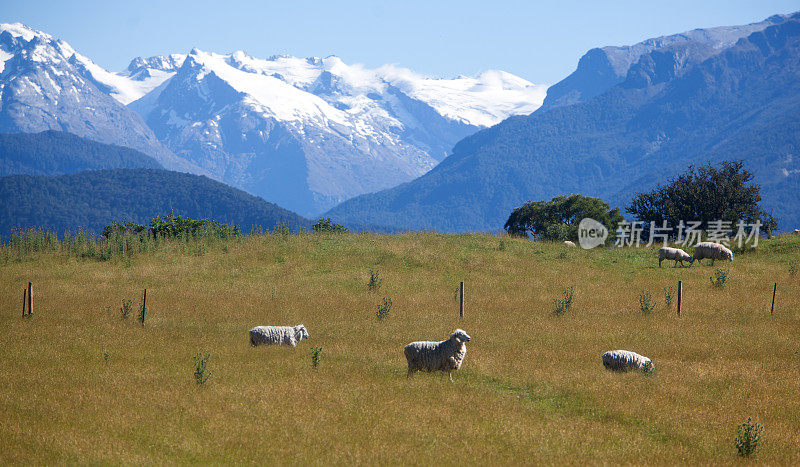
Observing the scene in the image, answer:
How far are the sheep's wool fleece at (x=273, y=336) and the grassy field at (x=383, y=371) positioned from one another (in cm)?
43

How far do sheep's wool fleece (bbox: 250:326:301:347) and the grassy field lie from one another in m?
0.43

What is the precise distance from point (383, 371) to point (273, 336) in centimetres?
481

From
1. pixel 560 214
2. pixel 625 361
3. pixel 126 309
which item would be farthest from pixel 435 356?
pixel 560 214

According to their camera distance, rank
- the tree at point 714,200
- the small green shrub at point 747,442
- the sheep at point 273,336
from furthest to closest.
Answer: the tree at point 714,200 < the sheep at point 273,336 < the small green shrub at point 747,442

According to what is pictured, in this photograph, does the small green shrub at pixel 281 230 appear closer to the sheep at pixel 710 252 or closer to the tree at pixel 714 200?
the sheep at pixel 710 252

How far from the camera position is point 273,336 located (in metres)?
20.8

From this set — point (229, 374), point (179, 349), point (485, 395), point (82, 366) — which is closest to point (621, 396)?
point (485, 395)

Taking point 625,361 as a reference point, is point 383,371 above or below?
below

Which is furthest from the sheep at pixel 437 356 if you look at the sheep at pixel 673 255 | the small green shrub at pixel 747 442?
the sheep at pixel 673 255

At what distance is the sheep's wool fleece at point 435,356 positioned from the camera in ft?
57.3

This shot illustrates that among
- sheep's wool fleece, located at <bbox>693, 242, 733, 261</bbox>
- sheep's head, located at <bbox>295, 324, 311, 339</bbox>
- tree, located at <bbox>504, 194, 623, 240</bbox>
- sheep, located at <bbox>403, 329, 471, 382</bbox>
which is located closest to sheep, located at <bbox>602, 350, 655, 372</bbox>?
sheep, located at <bbox>403, 329, 471, 382</bbox>

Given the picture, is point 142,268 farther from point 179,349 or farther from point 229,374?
point 229,374

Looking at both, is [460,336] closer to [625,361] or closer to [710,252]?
[625,361]

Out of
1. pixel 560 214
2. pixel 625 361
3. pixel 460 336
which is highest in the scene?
pixel 560 214
